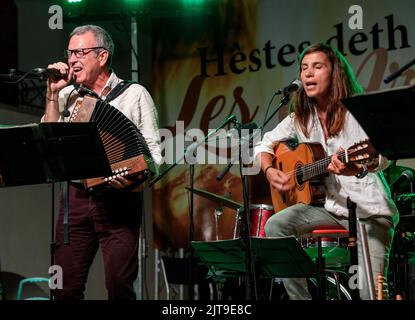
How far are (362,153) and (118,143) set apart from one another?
57.7 inches

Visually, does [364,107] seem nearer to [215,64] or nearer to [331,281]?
[331,281]

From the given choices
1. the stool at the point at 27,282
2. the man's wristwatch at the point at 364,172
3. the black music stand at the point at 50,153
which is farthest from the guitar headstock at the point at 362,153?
the stool at the point at 27,282

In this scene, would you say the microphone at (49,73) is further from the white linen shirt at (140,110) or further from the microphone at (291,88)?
the microphone at (291,88)

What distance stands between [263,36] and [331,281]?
3451mm

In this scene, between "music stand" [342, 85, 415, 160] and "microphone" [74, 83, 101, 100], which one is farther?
"microphone" [74, 83, 101, 100]

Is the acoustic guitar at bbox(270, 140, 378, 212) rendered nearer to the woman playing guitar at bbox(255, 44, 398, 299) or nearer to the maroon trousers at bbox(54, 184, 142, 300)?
the woman playing guitar at bbox(255, 44, 398, 299)

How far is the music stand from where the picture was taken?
3.21 metres

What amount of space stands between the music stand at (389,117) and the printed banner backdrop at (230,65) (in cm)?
401

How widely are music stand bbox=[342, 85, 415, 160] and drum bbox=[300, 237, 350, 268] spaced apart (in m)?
1.64

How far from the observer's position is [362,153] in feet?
13.6

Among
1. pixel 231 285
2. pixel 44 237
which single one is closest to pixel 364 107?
pixel 231 285

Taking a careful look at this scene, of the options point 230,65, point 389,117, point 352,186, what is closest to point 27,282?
point 230,65

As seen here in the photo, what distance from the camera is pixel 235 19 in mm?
8258

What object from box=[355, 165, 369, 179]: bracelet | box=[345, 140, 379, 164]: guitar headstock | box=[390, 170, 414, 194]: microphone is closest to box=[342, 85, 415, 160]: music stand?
box=[345, 140, 379, 164]: guitar headstock
